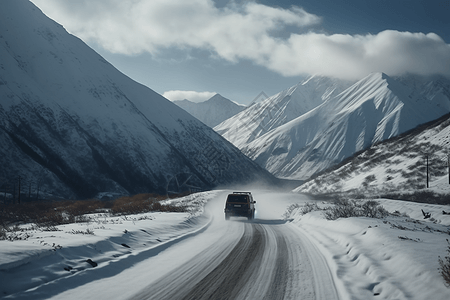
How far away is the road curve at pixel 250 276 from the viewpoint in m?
5.25

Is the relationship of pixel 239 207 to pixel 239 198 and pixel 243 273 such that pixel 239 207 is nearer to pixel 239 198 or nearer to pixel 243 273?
pixel 239 198

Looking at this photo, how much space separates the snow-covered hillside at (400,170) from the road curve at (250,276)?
36.4 metres

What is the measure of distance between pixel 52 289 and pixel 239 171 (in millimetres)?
128581

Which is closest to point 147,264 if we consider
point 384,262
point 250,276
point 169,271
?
point 169,271

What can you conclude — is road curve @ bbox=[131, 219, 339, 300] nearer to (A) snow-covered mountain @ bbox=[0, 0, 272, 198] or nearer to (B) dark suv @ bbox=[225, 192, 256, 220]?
(B) dark suv @ bbox=[225, 192, 256, 220]

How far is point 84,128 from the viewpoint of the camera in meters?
97.5

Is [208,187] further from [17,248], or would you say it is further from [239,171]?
[17,248]

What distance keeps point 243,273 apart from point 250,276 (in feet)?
0.89

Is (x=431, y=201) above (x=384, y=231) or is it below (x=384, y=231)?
below

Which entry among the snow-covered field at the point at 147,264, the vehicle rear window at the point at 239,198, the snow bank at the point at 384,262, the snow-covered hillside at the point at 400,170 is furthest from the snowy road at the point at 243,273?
the snow-covered hillside at the point at 400,170

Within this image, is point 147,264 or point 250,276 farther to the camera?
point 147,264

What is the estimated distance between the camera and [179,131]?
431ft

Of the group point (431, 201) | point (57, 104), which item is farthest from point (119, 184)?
point (431, 201)

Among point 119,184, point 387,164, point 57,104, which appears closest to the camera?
point 387,164
